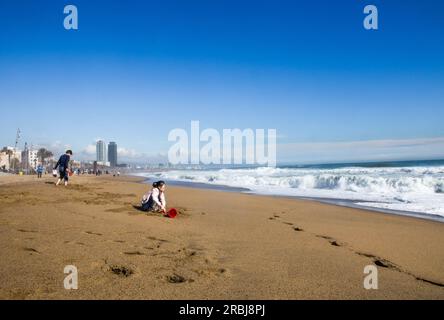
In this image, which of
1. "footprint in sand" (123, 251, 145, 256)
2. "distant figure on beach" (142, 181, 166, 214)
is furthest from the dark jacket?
"footprint in sand" (123, 251, 145, 256)

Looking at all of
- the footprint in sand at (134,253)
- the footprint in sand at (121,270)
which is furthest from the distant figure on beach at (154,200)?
the footprint in sand at (121,270)

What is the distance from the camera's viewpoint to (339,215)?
932 centimetres

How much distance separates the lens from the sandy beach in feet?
10.3

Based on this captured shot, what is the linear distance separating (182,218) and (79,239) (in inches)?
120

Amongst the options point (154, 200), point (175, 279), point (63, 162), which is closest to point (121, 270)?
point (175, 279)

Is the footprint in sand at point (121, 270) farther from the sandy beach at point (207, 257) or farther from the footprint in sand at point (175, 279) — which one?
the footprint in sand at point (175, 279)

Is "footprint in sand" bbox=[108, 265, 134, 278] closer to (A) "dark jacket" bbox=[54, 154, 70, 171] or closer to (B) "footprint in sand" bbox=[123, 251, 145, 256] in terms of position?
(B) "footprint in sand" bbox=[123, 251, 145, 256]

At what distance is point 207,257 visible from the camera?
4.27 meters

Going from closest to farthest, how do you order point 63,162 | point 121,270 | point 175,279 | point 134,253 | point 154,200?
point 175,279
point 121,270
point 134,253
point 154,200
point 63,162

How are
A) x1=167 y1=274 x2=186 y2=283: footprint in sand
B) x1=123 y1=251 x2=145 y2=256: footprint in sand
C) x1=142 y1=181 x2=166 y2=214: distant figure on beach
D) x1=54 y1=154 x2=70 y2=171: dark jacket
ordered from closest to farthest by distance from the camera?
x1=167 y1=274 x2=186 y2=283: footprint in sand
x1=123 y1=251 x2=145 y2=256: footprint in sand
x1=142 y1=181 x2=166 y2=214: distant figure on beach
x1=54 y1=154 x2=70 y2=171: dark jacket

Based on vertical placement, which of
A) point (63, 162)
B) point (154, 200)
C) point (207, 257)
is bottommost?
point (207, 257)

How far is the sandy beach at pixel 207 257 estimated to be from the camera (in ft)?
10.3

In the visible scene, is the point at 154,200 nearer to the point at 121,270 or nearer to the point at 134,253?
the point at 134,253
